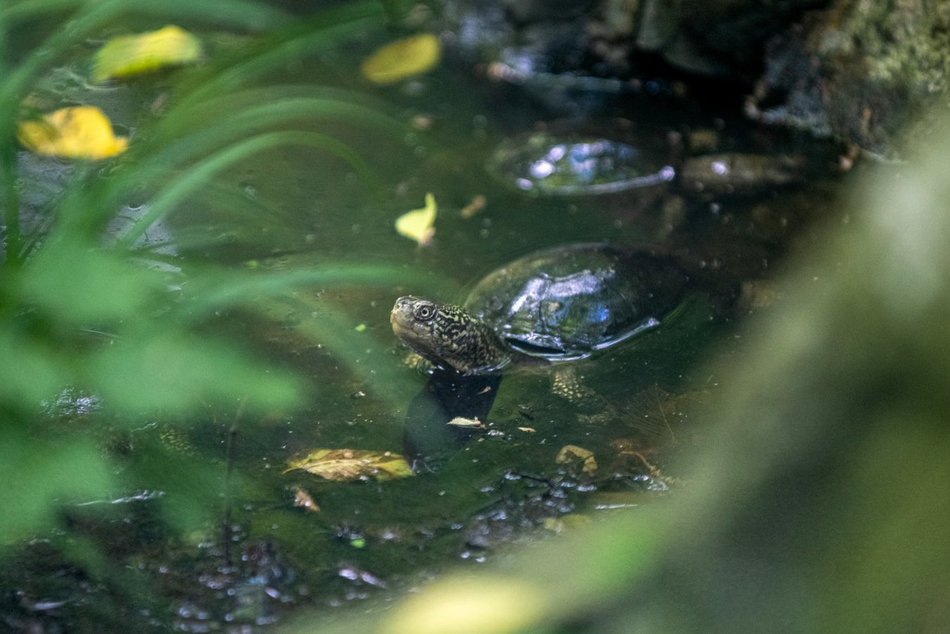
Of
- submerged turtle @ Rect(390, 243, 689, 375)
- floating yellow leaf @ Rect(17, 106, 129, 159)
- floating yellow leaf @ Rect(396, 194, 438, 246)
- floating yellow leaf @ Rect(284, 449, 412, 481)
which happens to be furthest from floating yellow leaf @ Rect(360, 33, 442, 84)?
floating yellow leaf @ Rect(284, 449, 412, 481)

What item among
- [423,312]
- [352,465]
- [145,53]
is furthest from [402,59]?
[352,465]

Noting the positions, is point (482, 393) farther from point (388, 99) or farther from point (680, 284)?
point (388, 99)

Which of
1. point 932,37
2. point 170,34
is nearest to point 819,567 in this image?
point 932,37

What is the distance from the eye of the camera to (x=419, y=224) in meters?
3.91

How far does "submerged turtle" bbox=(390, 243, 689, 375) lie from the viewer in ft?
10.7

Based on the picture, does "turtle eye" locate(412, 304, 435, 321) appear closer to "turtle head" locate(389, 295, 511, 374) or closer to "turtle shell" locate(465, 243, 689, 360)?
"turtle head" locate(389, 295, 511, 374)

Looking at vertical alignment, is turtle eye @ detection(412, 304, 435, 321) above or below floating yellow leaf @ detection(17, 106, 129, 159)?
below

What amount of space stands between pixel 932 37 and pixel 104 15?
3517 mm

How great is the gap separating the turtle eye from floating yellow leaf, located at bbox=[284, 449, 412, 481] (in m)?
0.54

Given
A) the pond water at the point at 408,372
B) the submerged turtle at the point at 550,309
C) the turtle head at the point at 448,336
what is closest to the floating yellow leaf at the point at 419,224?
the pond water at the point at 408,372

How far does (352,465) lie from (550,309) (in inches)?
41.1

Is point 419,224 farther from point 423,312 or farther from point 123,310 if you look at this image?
point 123,310

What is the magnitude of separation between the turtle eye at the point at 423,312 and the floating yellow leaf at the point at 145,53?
2.36 m

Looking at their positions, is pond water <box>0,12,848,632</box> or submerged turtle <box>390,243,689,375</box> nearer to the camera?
pond water <box>0,12,848,632</box>
